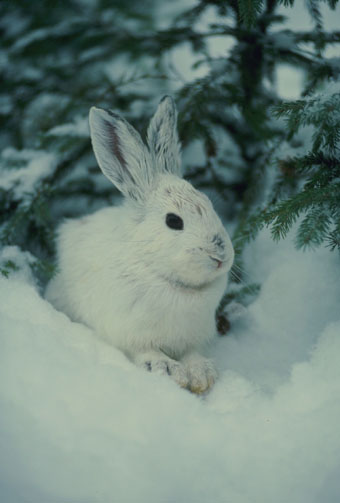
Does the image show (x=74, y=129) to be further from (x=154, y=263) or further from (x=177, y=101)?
(x=154, y=263)

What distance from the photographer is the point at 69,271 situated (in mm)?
2727

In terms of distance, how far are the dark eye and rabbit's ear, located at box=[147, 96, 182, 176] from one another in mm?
390

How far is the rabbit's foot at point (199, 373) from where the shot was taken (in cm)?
217

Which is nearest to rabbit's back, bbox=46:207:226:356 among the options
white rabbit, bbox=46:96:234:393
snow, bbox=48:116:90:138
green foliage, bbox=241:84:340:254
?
white rabbit, bbox=46:96:234:393

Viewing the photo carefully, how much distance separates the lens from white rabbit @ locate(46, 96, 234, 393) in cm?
223

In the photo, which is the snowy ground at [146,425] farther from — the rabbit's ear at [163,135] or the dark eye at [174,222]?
the rabbit's ear at [163,135]

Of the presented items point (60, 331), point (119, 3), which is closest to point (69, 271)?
point (60, 331)

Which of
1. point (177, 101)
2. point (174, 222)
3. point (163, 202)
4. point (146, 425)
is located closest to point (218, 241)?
point (174, 222)

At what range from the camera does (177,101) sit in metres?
3.06

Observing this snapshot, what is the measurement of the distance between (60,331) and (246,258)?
4.78 ft

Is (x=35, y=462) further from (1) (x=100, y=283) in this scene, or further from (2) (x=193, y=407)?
(1) (x=100, y=283)

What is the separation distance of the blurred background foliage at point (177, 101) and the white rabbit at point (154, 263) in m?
0.32

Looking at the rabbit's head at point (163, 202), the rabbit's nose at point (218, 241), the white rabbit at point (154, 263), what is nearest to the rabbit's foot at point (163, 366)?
the white rabbit at point (154, 263)

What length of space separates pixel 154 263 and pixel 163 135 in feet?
2.59
